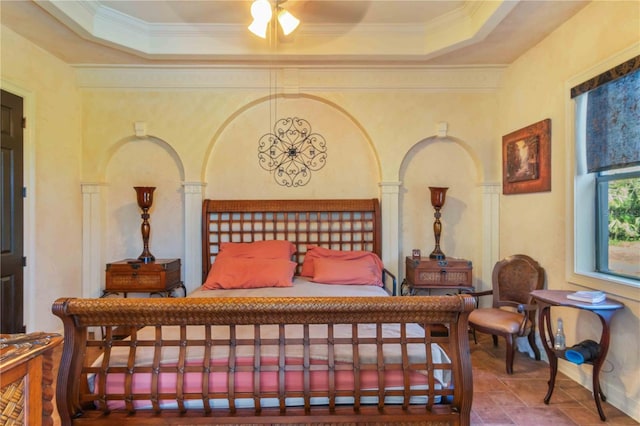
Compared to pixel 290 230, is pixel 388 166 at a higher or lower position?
higher

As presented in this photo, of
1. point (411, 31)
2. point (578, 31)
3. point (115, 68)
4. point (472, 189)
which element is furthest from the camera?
point (472, 189)

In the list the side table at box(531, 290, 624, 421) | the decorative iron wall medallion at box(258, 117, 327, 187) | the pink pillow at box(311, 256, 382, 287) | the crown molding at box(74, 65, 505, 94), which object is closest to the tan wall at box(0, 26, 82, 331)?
the crown molding at box(74, 65, 505, 94)

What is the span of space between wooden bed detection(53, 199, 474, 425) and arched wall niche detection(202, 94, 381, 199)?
2.64 meters

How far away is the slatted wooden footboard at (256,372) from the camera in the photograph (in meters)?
1.72

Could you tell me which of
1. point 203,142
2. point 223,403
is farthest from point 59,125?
point 223,403

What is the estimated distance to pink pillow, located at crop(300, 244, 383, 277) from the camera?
3.79 metres

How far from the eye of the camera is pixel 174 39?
3.62 m

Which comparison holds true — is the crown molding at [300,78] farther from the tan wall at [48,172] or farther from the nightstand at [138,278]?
the nightstand at [138,278]

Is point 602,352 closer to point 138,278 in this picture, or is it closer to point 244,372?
point 244,372

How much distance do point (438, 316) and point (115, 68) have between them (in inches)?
175

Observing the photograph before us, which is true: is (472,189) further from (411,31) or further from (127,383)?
(127,383)

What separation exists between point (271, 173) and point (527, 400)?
3.42 metres

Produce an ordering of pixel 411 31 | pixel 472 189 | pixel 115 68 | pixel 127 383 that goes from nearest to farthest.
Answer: pixel 127 383
pixel 411 31
pixel 115 68
pixel 472 189

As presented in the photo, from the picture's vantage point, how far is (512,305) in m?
3.43
